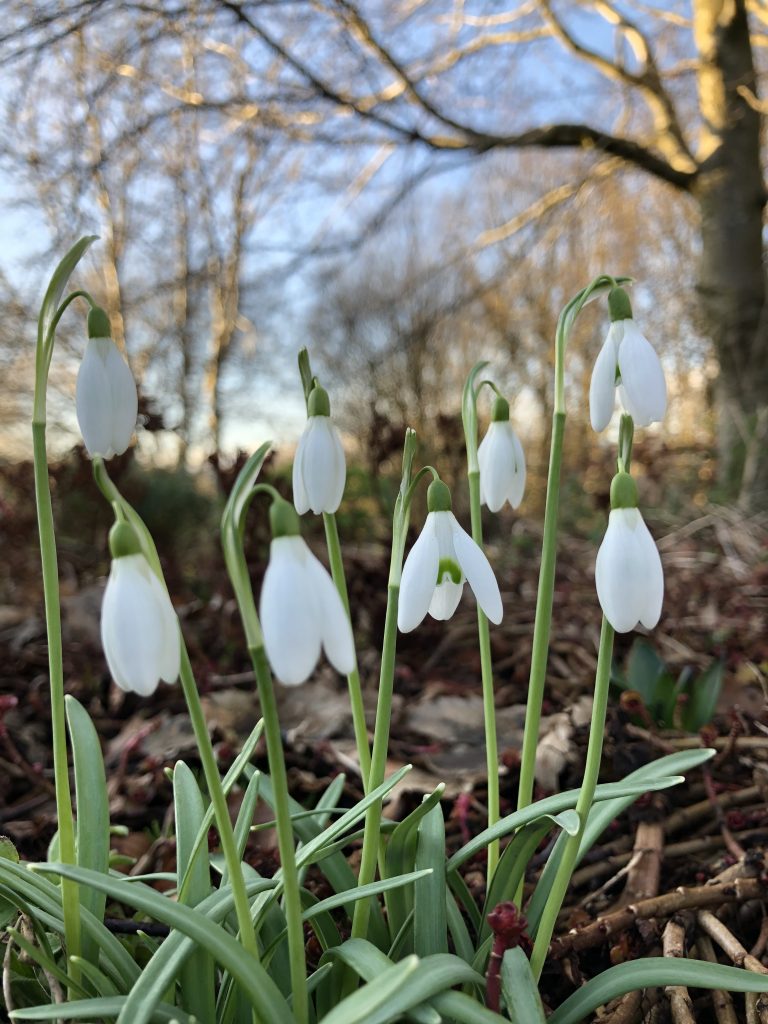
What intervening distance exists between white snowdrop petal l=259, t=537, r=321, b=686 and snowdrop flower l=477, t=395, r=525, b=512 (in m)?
0.48

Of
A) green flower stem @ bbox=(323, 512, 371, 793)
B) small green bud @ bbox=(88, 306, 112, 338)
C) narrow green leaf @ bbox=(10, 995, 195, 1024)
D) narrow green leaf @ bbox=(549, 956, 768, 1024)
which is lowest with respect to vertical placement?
narrow green leaf @ bbox=(549, 956, 768, 1024)

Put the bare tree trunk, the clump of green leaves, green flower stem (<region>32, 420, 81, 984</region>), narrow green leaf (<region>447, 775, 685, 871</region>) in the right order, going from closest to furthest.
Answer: green flower stem (<region>32, 420, 81, 984</region>) < narrow green leaf (<region>447, 775, 685, 871</region>) < the clump of green leaves < the bare tree trunk

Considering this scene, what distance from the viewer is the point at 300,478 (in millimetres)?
988

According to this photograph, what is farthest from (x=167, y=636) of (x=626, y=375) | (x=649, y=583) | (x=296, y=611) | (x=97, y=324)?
(x=626, y=375)

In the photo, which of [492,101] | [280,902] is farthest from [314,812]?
[492,101]

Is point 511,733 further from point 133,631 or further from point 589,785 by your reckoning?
point 133,631

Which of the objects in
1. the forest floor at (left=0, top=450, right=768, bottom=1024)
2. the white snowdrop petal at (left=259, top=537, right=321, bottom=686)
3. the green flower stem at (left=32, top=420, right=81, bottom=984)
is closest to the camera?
the white snowdrop petal at (left=259, top=537, right=321, bottom=686)

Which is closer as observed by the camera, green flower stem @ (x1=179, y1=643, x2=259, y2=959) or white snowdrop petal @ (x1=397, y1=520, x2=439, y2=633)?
green flower stem @ (x1=179, y1=643, x2=259, y2=959)

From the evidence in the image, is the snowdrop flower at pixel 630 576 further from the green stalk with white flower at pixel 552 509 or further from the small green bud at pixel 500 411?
the small green bud at pixel 500 411

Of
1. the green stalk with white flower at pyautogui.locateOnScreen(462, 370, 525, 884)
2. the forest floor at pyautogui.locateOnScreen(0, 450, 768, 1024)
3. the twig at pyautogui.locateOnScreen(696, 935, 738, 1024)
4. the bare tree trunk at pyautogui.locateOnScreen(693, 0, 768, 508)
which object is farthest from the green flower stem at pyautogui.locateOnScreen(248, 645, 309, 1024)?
the bare tree trunk at pyautogui.locateOnScreen(693, 0, 768, 508)

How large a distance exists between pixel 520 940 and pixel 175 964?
39 centimetres

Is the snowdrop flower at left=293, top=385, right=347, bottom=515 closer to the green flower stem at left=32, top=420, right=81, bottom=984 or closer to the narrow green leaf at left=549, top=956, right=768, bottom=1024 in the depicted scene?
the green flower stem at left=32, top=420, right=81, bottom=984

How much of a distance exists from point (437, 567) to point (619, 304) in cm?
40

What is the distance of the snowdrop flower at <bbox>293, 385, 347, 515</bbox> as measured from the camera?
37.4 inches
